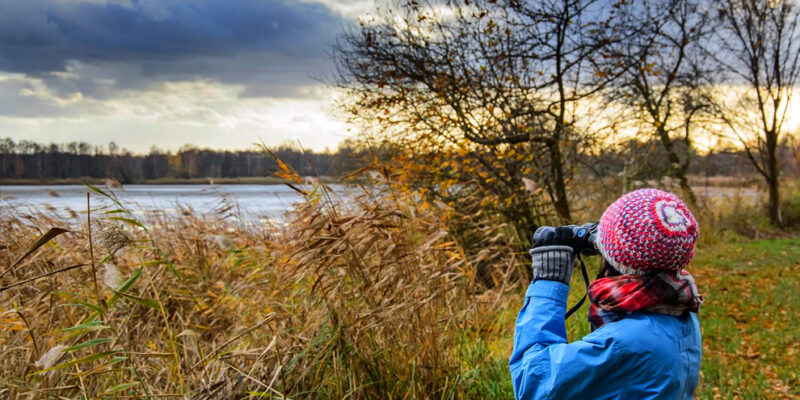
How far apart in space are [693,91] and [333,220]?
49.2 feet

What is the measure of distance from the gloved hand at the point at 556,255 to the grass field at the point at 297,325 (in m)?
1.19

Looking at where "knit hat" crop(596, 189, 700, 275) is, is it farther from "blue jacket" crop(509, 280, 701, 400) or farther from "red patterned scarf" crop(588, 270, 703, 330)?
"blue jacket" crop(509, 280, 701, 400)

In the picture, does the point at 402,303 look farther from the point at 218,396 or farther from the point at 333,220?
the point at 218,396

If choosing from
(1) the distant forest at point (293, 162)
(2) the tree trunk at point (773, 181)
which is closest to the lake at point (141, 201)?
(1) the distant forest at point (293, 162)

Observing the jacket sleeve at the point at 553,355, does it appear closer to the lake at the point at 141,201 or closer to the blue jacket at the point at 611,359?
the blue jacket at the point at 611,359

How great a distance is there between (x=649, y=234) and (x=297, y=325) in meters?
2.24

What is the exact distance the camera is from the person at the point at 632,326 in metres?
1.58

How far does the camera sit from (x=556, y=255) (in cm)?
177

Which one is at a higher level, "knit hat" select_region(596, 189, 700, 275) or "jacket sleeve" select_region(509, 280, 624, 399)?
"knit hat" select_region(596, 189, 700, 275)

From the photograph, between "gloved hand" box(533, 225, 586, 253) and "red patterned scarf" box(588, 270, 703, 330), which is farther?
"gloved hand" box(533, 225, 586, 253)

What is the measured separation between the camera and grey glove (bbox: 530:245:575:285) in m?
1.77

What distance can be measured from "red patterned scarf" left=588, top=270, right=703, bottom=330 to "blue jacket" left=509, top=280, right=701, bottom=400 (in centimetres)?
4

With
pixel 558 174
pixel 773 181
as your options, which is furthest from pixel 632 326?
pixel 773 181

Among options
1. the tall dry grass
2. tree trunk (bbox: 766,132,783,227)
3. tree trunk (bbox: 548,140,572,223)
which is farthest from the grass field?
tree trunk (bbox: 766,132,783,227)
